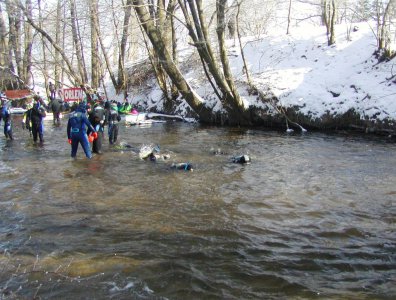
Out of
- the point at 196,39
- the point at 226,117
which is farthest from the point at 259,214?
the point at 226,117

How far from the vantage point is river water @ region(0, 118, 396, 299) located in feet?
15.7

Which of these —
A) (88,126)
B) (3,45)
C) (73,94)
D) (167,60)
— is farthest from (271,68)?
(3,45)

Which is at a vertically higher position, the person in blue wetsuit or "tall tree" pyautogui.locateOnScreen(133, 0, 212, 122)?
"tall tree" pyautogui.locateOnScreen(133, 0, 212, 122)

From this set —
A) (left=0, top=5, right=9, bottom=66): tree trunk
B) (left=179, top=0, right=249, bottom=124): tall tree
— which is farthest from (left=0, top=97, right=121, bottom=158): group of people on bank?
(left=0, top=5, right=9, bottom=66): tree trunk

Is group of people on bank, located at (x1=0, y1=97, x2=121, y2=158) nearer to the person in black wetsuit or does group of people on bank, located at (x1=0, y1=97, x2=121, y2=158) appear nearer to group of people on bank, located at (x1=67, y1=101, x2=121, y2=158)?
group of people on bank, located at (x1=67, y1=101, x2=121, y2=158)

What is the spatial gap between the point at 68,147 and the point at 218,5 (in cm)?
812

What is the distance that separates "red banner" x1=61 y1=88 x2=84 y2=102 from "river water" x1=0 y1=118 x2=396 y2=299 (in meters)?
16.5

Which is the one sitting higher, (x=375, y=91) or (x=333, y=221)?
(x=375, y=91)

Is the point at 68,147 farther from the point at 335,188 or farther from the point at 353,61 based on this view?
the point at 353,61

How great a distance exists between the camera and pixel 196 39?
1702 centimetres

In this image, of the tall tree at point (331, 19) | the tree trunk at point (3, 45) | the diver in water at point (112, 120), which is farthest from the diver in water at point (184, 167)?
the tree trunk at point (3, 45)

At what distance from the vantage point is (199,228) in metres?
6.46

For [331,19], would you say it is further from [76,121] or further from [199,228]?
[199,228]

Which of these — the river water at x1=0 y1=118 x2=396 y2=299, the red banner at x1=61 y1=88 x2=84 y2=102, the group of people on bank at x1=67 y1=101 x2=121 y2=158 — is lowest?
the river water at x1=0 y1=118 x2=396 y2=299
